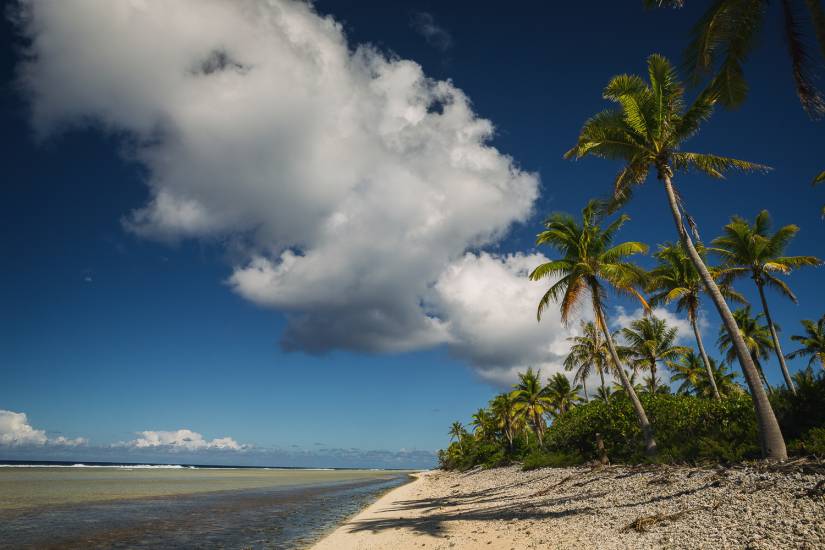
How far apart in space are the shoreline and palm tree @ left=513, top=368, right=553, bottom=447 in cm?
3212

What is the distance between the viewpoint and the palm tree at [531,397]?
→ 4659 centimetres

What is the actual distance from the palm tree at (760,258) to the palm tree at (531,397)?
25646 millimetres

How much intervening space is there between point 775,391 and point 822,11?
1240cm

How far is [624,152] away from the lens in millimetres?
16141

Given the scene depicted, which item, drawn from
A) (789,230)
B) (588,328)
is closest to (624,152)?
(789,230)

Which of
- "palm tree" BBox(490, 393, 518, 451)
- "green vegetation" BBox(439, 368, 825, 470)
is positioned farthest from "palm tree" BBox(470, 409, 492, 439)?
"green vegetation" BBox(439, 368, 825, 470)

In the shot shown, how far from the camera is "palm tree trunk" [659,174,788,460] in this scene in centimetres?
1120

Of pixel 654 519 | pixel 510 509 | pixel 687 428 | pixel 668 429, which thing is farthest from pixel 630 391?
pixel 654 519

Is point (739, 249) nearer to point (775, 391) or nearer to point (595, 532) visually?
point (775, 391)

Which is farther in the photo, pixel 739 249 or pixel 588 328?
pixel 588 328

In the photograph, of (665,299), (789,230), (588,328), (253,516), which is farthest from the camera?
(588,328)

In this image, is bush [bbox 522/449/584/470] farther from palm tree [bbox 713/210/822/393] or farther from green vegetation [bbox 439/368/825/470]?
palm tree [bbox 713/210/822/393]

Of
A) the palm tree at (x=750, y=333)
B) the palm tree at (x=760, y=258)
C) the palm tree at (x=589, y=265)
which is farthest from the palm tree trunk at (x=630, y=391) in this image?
the palm tree at (x=750, y=333)

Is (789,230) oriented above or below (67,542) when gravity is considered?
above
